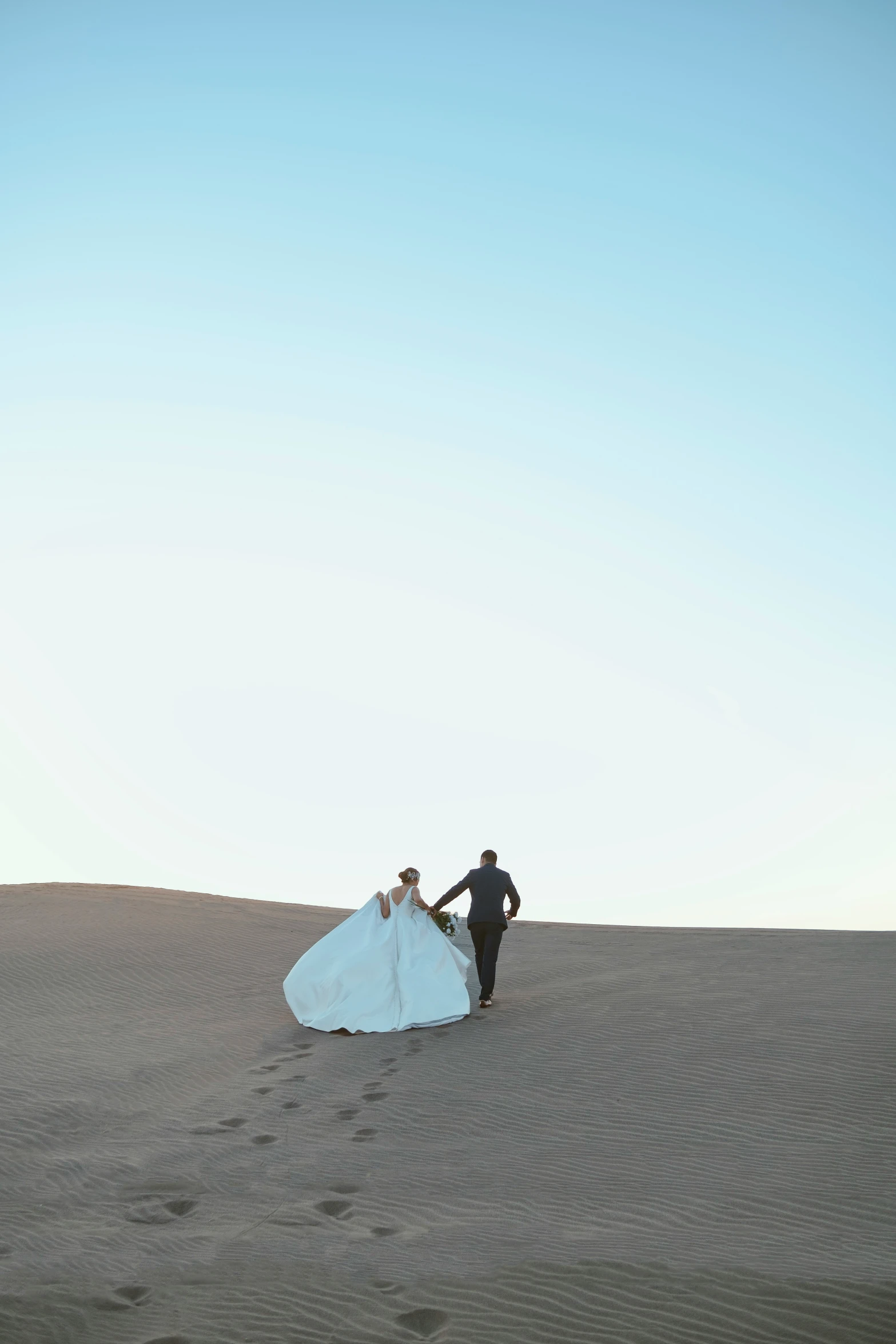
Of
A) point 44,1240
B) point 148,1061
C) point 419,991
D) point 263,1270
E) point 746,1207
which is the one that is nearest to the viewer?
point 263,1270

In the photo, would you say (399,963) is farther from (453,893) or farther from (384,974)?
(453,893)

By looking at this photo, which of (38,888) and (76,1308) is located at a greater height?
(38,888)

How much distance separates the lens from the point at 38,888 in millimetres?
28906

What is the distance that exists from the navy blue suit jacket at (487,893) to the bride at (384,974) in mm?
523

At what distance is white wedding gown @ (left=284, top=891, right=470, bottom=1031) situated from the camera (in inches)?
474

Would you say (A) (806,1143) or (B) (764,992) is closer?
(A) (806,1143)

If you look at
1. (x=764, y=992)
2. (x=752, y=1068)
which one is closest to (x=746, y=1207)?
(x=752, y=1068)

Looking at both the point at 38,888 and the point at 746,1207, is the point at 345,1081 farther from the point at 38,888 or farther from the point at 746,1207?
the point at 38,888

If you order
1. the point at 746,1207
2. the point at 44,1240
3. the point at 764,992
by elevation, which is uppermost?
the point at 764,992

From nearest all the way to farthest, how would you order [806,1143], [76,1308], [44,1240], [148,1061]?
[76,1308], [44,1240], [806,1143], [148,1061]

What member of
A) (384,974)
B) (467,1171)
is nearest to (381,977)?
(384,974)

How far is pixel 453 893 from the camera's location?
12.7 m

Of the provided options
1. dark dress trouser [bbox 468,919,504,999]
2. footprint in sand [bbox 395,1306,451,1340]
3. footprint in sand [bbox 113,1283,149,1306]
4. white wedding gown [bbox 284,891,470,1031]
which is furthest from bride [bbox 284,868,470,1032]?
footprint in sand [bbox 395,1306,451,1340]

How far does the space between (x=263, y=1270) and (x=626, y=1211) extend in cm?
226
